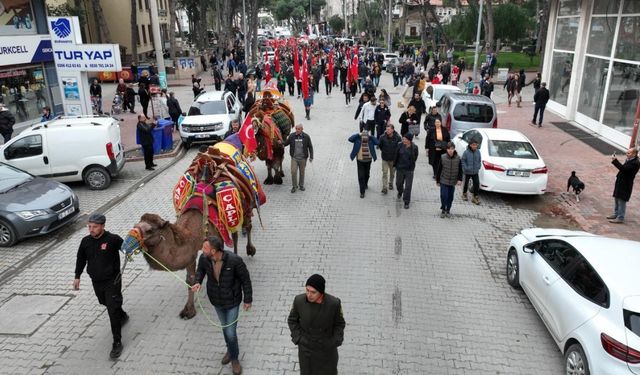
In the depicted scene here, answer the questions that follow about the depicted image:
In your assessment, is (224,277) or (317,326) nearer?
(317,326)

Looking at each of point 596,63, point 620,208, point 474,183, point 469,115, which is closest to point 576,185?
point 620,208

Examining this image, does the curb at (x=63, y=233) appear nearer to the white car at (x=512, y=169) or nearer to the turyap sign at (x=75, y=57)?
the turyap sign at (x=75, y=57)

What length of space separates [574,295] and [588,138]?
1416cm

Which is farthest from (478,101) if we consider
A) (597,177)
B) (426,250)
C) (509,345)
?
(509,345)

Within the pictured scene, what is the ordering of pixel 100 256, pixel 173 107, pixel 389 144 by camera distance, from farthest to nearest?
pixel 173 107 → pixel 389 144 → pixel 100 256

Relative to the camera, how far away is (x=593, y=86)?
758 inches

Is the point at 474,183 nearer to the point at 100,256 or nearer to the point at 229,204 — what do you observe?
the point at 229,204

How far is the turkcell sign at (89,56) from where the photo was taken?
15.1m

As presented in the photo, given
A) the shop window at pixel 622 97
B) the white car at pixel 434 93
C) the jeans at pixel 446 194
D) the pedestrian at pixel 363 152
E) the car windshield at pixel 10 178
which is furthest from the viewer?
the white car at pixel 434 93

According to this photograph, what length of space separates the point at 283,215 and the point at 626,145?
39.8 feet

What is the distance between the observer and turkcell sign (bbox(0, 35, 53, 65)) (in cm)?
1717

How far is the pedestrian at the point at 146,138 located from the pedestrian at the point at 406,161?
7.25m

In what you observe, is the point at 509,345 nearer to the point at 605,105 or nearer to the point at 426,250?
the point at 426,250

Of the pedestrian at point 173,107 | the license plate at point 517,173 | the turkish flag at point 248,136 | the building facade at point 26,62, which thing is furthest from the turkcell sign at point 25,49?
the license plate at point 517,173
